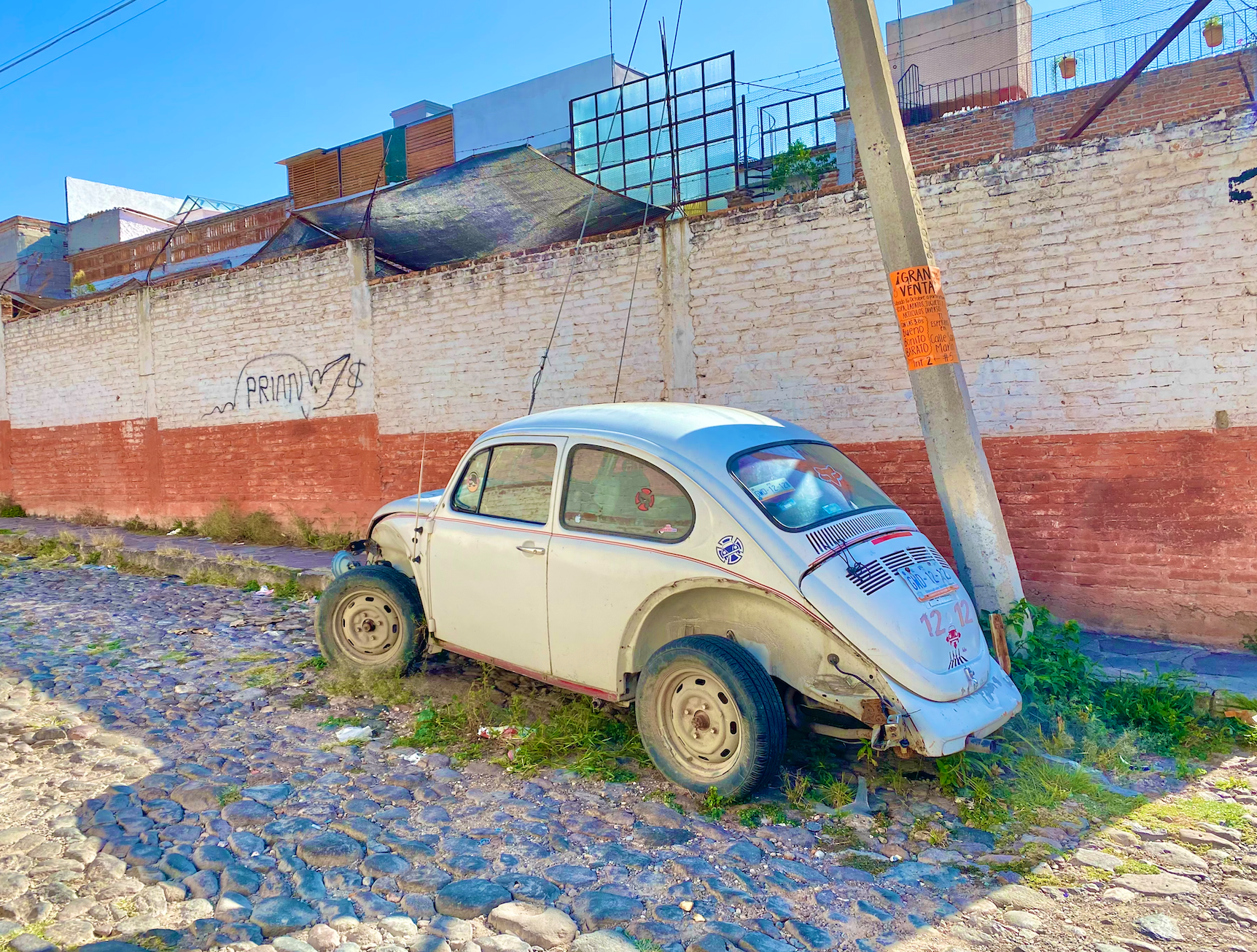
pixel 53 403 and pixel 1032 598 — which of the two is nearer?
pixel 1032 598

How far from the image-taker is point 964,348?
22.0 feet

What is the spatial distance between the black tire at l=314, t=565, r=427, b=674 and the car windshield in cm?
238

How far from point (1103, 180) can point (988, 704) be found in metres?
4.23

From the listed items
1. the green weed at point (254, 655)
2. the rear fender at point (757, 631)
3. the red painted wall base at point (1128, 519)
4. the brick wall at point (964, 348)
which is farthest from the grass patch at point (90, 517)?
the rear fender at point (757, 631)

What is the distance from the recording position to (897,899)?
316cm

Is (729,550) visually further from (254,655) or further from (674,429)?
(254,655)

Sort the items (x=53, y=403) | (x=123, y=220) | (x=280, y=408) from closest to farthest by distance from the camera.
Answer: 1. (x=280, y=408)
2. (x=53, y=403)
3. (x=123, y=220)

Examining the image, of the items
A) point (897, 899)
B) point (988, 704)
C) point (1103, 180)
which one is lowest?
point (897, 899)

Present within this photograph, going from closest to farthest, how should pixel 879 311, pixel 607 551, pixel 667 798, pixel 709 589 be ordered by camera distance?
pixel 667 798 → pixel 709 589 → pixel 607 551 → pixel 879 311

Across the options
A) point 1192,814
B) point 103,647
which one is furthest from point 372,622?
point 1192,814

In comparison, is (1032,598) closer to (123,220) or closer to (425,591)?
(425,591)

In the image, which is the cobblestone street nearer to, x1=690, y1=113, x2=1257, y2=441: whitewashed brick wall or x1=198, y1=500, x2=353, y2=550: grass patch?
x1=690, y1=113, x2=1257, y2=441: whitewashed brick wall

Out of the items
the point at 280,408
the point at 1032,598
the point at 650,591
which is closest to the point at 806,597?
the point at 650,591

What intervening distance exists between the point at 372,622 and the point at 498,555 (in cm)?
131
